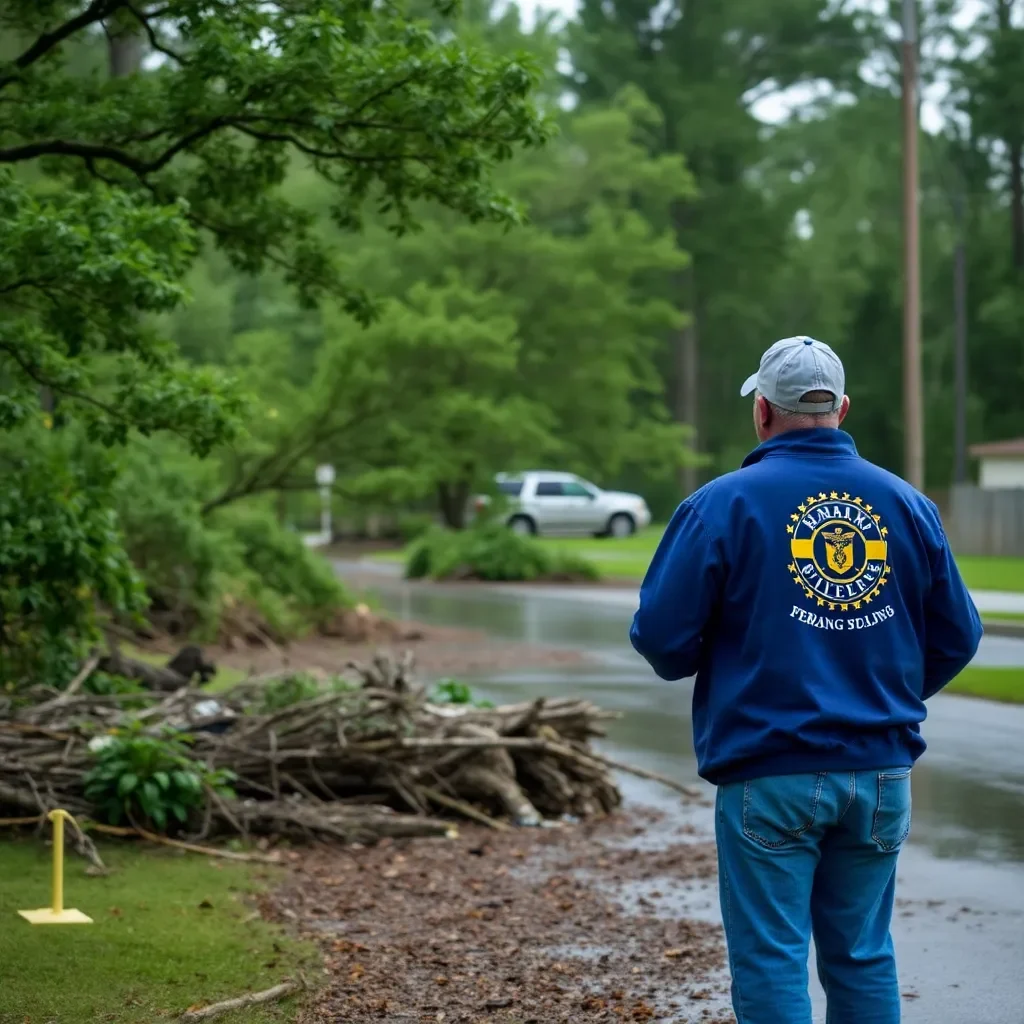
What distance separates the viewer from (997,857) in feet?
26.8

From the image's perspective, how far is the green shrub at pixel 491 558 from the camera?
34.8 meters

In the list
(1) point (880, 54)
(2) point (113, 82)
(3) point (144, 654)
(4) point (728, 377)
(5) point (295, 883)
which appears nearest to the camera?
(5) point (295, 883)

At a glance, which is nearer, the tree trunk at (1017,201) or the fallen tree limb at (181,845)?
the fallen tree limb at (181,845)

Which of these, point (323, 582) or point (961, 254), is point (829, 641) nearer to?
point (323, 582)

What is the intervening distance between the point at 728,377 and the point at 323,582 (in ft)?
155

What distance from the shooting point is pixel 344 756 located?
852 cm

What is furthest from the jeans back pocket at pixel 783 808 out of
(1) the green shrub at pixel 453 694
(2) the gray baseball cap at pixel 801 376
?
(1) the green shrub at pixel 453 694

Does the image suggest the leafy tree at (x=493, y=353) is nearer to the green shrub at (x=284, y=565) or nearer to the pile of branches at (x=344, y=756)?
the green shrub at (x=284, y=565)

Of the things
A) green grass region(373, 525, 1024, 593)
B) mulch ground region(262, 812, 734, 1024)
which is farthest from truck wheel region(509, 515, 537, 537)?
mulch ground region(262, 812, 734, 1024)

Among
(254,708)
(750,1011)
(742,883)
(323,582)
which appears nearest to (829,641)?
(742,883)

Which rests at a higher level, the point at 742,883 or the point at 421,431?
the point at 421,431

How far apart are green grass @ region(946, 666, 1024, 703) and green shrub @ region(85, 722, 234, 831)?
28.2ft

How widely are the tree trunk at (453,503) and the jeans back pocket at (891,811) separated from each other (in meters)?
34.5

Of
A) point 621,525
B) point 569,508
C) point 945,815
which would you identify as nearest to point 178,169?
point 945,815
